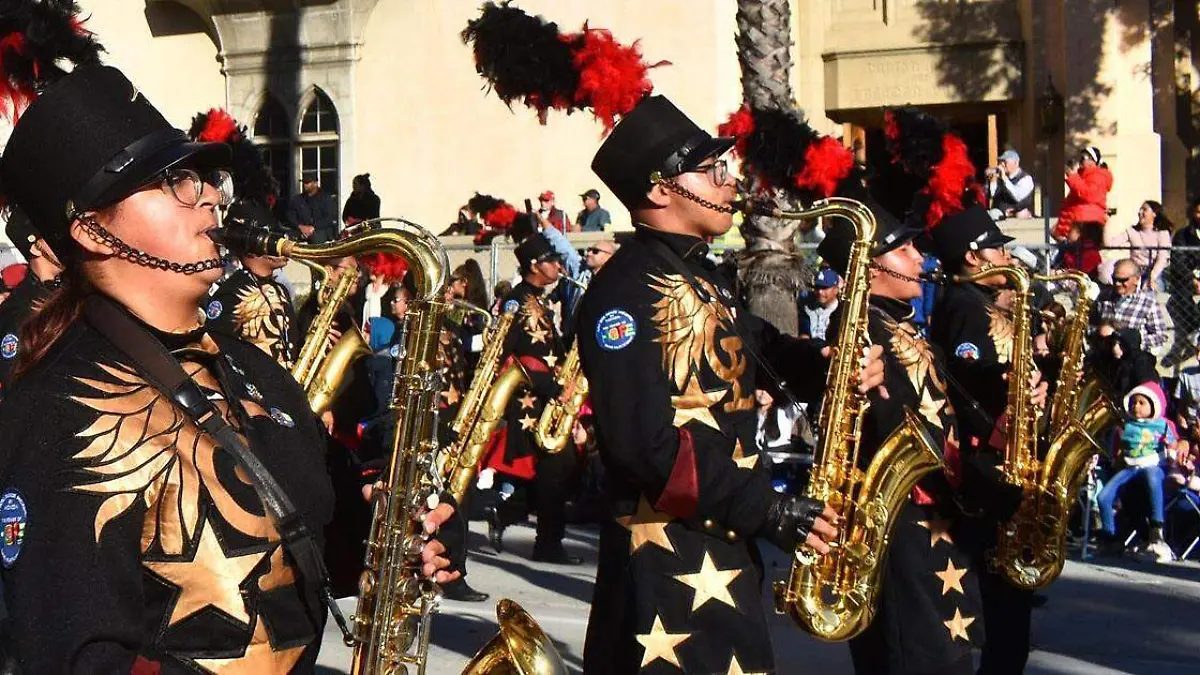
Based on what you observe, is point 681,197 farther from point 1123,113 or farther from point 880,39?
point 880,39

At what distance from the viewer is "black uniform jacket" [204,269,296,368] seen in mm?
7078

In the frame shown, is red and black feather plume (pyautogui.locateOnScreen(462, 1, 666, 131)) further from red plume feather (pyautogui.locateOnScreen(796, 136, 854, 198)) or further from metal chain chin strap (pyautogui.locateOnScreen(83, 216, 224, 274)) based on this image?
metal chain chin strap (pyautogui.locateOnScreen(83, 216, 224, 274))

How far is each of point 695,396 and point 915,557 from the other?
1.39 metres

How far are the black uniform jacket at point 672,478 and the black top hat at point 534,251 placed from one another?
6.68 m

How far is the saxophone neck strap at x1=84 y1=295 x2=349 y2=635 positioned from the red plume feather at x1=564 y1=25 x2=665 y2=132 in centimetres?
327

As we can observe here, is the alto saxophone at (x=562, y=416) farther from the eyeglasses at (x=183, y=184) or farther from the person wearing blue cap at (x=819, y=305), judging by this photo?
the eyeglasses at (x=183, y=184)

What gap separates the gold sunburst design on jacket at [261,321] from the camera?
23.2 feet

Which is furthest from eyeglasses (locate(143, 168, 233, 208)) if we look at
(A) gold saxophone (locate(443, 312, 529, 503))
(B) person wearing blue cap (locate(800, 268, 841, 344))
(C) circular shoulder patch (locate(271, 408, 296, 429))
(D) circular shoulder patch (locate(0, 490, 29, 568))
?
(B) person wearing blue cap (locate(800, 268, 841, 344))

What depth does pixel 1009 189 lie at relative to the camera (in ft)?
54.7

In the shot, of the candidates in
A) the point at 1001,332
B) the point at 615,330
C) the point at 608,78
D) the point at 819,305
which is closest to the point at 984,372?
the point at 1001,332

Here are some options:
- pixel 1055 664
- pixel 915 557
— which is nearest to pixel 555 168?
pixel 1055 664

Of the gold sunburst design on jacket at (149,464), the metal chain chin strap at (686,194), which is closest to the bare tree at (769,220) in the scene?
the metal chain chin strap at (686,194)

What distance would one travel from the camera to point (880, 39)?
23297mm

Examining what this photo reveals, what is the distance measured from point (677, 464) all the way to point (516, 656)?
0.90m
